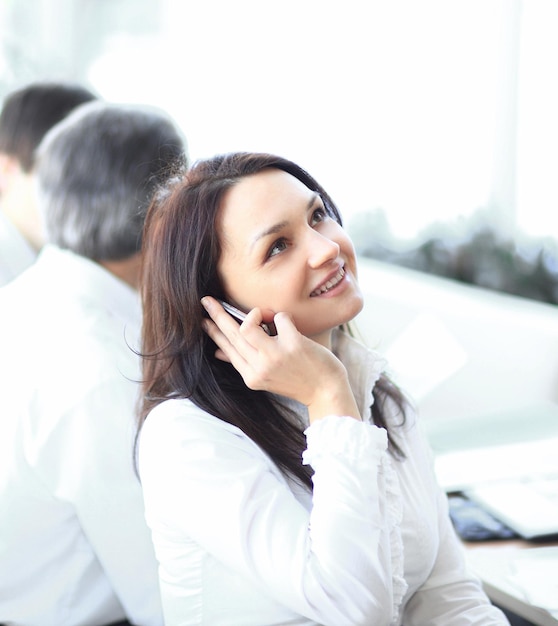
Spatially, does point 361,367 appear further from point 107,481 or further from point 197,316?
point 107,481

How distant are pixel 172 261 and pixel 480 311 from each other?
1769 mm

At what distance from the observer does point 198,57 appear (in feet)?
16.3

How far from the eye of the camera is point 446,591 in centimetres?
147

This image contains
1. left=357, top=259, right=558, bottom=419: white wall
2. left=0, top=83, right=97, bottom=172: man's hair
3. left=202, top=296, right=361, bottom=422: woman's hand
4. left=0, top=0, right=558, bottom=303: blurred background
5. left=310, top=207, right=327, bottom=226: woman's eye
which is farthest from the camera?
left=0, top=0, right=558, bottom=303: blurred background

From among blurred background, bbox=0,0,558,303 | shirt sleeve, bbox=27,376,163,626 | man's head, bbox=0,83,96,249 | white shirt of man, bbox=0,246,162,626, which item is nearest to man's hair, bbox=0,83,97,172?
man's head, bbox=0,83,96,249

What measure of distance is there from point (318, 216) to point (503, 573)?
2.22ft

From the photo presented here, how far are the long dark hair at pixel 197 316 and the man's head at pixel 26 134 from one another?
4.98ft

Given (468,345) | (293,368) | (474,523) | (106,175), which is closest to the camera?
(293,368)

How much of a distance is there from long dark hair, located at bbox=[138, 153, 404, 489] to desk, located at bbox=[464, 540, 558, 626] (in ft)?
1.20

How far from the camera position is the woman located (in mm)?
1179

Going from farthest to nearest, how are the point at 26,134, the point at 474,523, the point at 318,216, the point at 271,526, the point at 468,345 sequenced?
the point at 468,345, the point at 26,134, the point at 474,523, the point at 318,216, the point at 271,526

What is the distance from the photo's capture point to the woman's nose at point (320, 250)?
1308 millimetres

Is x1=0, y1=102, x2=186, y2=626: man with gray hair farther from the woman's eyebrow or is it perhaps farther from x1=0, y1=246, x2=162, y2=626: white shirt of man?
the woman's eyebrow

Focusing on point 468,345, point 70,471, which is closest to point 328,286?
point 70,471
